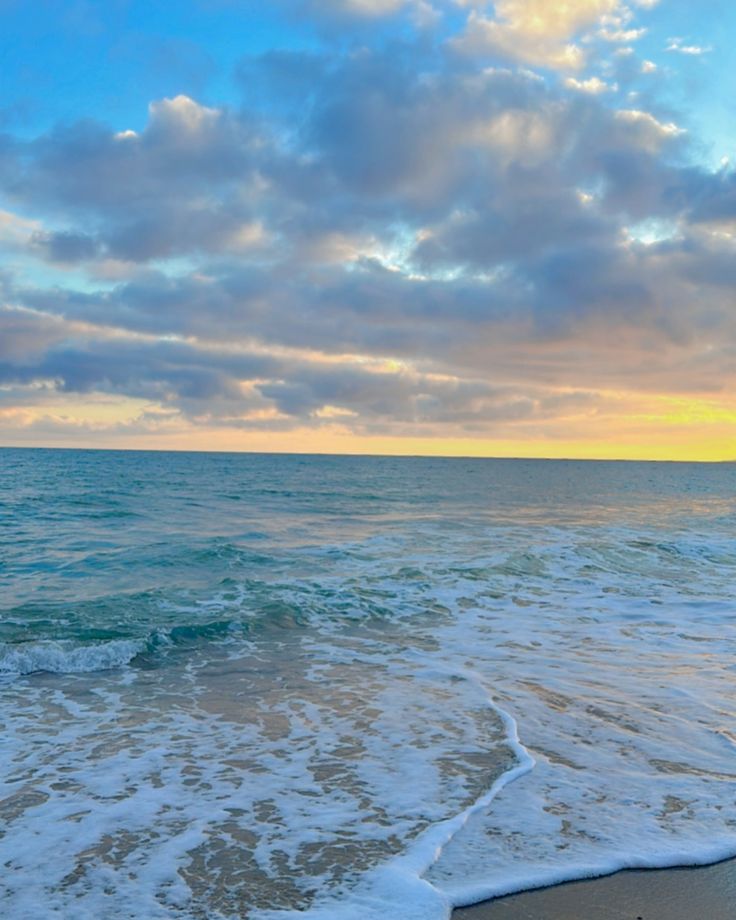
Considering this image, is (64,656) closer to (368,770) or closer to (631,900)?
(368,770)

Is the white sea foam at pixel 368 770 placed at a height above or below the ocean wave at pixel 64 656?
above

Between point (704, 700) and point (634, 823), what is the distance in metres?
3.41

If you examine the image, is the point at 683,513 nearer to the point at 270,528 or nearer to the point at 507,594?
the point at 270,528

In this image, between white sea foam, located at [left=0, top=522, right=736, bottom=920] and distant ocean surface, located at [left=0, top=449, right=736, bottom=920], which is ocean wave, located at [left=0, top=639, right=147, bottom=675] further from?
white sea foam, located at [left=0, top=522, right=736, bottom=920]

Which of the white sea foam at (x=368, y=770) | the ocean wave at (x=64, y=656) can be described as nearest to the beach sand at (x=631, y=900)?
the white sea foam at (x=368, y=770)

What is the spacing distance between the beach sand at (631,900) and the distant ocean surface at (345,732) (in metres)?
0.11

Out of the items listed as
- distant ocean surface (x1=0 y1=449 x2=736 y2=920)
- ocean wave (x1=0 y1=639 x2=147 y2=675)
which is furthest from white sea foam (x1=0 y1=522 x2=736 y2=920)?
ocean wave (x1=0 y1=639 x2=147 y2=675)

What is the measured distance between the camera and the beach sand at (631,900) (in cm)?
407

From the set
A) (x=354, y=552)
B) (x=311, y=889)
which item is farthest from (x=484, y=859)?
(x=354, y=552)

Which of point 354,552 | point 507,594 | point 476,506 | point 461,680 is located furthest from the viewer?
point 476,506

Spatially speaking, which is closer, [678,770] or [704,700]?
[678,770]

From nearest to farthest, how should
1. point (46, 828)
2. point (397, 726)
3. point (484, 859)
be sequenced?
point (484, 859), point (46, 828), point (397, 726)

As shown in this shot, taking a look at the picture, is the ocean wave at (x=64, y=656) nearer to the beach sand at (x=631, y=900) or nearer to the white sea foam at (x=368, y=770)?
the white sea foam at (x=368, y=770)

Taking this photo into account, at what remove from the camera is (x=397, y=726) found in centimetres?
720
